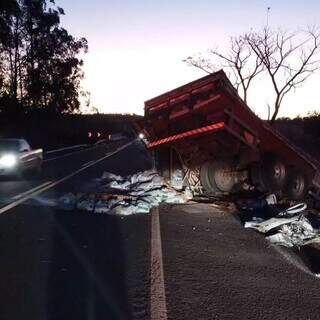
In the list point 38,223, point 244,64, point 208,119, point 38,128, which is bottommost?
point 38,223

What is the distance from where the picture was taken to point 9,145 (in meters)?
17.8

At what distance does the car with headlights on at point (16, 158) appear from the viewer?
16.9 metres

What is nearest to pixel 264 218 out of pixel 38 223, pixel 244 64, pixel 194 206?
pixel 194 206

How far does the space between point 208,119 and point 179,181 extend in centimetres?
232

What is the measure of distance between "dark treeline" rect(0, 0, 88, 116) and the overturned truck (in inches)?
1422

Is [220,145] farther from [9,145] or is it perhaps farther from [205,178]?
[9,145]

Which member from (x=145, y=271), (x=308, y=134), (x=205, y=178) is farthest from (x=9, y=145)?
(x=308, y=134)

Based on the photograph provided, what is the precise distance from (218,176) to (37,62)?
1959 inches

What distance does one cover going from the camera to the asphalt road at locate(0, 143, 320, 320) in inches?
187

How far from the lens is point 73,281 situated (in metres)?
5.49

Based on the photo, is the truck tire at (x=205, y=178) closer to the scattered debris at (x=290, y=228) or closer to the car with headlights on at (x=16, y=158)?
the scattered debris at (x=290, y=228)

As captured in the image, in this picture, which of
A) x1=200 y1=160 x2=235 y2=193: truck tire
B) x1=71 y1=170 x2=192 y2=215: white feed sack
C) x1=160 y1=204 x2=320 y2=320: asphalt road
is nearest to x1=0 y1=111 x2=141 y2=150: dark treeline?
x1=71 y1=170 x2=192 y2=215: white feed sack

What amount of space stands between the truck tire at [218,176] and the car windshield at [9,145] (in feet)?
26.7

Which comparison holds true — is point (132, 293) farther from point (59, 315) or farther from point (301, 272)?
point (301, 272)
